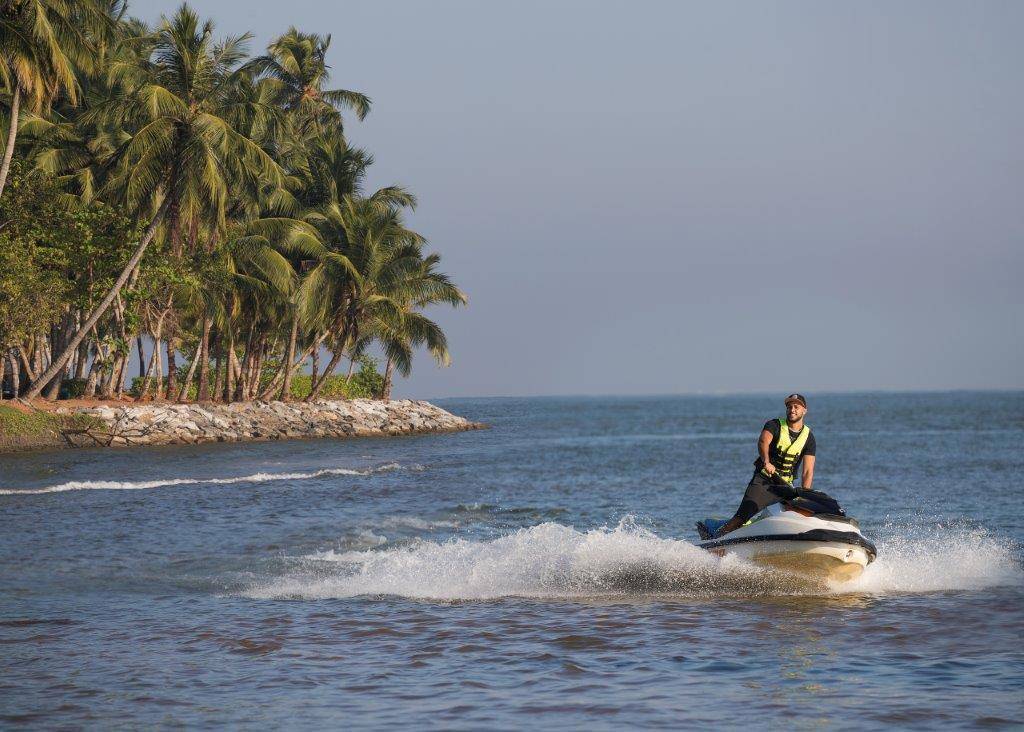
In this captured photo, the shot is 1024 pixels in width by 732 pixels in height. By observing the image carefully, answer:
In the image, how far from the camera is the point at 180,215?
34969 mm

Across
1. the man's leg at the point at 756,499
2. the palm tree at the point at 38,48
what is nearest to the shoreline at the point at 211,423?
the palm tree at the point at 38,48

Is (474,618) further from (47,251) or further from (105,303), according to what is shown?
(47,251)

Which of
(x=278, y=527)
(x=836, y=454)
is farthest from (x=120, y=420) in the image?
(x=836, y=454)

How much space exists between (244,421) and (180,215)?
10.5 metres

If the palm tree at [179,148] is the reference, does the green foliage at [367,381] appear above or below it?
below

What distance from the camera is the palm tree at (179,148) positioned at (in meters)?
32.8

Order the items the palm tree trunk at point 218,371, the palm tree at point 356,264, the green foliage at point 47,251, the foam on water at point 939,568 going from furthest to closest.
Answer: the palm tree trunk at point 218,371, the palm tree at point 356,264, the green foliage at point 47,251, the foam on water at point 939,568

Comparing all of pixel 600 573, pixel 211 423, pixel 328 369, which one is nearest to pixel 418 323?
pixel 328 369

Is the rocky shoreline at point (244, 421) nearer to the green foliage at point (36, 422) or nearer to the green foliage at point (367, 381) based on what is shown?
the green foliage at point (36, 422)

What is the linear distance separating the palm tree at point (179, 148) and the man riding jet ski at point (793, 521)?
25598mm

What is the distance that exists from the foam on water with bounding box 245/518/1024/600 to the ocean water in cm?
3

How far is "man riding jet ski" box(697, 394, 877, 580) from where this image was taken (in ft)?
34.9

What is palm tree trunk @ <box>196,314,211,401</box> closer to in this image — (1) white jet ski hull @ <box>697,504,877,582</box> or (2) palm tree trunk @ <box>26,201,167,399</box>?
(2) palm tree trunk @ <box>26,201,167,399</box>

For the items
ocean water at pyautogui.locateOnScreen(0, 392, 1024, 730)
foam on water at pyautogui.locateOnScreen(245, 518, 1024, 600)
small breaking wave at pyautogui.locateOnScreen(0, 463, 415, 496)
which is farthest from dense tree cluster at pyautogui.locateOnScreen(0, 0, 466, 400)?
foam on water at pyautogui.locateOnScreen(245, 518, 1024, 600)
